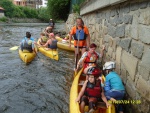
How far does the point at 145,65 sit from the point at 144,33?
540 mm

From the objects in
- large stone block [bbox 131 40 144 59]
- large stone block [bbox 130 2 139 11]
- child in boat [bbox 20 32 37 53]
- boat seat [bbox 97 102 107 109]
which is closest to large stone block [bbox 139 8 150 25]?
large stone block [bbox 130 2 139 11]

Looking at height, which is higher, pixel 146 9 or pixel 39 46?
pixel 146 9

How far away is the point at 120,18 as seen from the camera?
5.20 metres

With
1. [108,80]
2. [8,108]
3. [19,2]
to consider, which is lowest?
[8,108]

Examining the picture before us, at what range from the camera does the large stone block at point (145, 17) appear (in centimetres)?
351

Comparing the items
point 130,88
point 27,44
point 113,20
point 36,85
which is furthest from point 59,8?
point 130,88

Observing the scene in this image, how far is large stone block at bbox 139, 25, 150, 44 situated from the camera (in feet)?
11.4

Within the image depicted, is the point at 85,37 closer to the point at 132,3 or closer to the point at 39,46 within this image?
the point at 132,3

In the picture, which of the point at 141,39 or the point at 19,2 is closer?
the point at 141,39

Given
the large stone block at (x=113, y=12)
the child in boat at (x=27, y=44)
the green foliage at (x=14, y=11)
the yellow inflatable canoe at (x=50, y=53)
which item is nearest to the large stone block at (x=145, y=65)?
the large stone block at (x=113, y=12)

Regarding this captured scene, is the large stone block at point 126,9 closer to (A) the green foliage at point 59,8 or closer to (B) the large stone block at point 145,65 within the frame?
(B) the large stone block at point 145,65

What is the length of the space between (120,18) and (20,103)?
10.4ft

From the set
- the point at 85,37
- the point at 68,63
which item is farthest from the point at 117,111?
the point at 68,63

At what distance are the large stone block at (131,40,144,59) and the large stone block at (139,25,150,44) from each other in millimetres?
141
